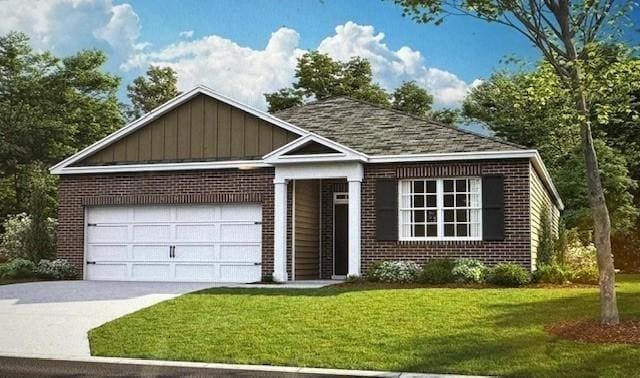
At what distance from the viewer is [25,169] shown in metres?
34.4

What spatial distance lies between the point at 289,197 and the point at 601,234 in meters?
8.65

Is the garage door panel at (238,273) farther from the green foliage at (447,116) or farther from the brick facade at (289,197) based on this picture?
the green foliage at (447,116)

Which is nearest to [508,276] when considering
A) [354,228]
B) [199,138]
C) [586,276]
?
[586,276]

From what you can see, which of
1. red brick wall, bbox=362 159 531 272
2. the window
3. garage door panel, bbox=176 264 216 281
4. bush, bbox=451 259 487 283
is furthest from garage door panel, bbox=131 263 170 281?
bush, bbox=451 259 487 283

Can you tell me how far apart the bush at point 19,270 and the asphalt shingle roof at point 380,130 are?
8.03m

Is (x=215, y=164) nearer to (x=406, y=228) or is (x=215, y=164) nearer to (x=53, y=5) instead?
(x=406, y=228)

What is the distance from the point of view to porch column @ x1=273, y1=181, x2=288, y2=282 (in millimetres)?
17484

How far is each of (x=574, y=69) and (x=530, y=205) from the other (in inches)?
233

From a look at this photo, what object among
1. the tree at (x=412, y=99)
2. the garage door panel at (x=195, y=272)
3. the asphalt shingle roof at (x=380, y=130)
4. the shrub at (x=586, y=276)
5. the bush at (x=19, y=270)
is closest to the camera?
the shrub at (x=586, y=276)

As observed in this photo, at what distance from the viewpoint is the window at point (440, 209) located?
16.7 metres

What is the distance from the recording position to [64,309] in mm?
13359

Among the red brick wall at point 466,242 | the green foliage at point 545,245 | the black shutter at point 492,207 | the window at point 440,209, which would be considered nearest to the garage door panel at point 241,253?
the red brick wall at point 466,242

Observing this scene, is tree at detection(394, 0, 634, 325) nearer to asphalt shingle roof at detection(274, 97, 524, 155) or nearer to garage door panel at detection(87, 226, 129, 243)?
asphalt shingle roof at detection(274, 97, 524, 155)

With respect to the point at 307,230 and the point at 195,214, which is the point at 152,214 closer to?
the point at 195,214
